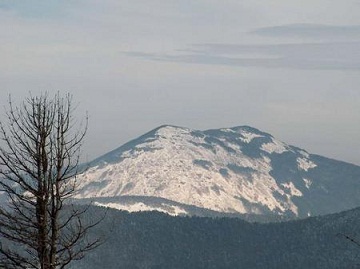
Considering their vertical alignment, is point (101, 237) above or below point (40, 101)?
below

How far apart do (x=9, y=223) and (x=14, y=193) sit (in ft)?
7.73

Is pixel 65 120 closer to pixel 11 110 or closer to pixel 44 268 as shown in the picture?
pixel 11 110

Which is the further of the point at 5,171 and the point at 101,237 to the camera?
the point at 101,237

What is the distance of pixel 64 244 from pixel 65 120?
660cm

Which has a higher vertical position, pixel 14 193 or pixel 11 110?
pixel 11 110

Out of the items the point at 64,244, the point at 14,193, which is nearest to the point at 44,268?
the point at 64,244

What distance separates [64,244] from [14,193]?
12.1 feet

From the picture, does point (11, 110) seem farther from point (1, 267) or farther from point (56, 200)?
point (1, 267)

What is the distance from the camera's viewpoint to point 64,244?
139 ft

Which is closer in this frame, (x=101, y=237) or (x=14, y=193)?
(x=14, y=193)

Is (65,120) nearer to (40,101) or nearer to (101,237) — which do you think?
(40,101)

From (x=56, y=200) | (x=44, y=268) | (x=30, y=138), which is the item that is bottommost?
(x=44, y=268)

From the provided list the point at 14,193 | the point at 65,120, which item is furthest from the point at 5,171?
the point at 65,120

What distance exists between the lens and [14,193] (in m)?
42.8
